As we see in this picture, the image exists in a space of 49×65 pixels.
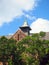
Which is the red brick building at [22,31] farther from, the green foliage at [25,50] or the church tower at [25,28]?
the green foliage at [25,50]

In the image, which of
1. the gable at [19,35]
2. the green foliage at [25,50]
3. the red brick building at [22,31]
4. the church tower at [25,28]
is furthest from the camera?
the church tower at [25,28]

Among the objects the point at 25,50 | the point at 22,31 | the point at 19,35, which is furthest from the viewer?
the point at 22,31

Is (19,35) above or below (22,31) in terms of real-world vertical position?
below

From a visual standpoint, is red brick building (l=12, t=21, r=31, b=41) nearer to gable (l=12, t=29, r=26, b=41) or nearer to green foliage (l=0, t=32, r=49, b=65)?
gable (l=12, t=29, r=26, b=41)

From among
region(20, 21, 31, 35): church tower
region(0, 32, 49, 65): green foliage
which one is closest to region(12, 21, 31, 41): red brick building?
region(20, 21, 31, 35): church tower

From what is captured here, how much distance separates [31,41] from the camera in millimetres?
49938

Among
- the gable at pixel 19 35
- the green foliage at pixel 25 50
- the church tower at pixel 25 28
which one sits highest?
the church tower at pixel 25 28

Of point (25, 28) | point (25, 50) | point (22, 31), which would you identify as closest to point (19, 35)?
point (22, 31)

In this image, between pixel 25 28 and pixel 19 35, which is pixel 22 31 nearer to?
pixel 19 35

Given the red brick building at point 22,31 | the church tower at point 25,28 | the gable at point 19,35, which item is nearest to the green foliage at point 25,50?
the gable at point 19,35

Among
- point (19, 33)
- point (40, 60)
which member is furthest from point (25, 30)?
point (40, 60)

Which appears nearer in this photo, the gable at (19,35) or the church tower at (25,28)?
the gable at (19,35)

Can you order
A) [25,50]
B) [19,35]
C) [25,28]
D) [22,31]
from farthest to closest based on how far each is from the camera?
[25,28], [22,31], [19,35], [25,50]

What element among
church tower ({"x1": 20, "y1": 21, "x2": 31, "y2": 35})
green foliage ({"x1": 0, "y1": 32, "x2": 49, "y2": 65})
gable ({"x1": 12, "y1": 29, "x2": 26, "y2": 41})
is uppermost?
church tower ({"x1": 20, "y1": 21, "x2": 31, "y2": 35})
